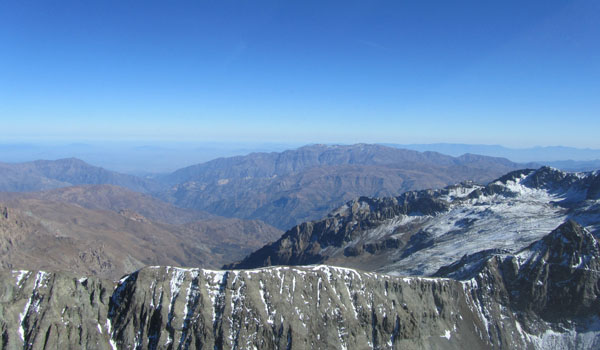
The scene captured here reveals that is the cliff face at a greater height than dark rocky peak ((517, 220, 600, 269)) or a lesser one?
lesser

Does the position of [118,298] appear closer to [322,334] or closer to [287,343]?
[287,343]

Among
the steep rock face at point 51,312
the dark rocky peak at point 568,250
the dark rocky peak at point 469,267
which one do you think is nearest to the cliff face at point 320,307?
the steep rock face at point 51,312

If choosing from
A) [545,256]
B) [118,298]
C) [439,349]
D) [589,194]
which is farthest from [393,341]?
[589,194]

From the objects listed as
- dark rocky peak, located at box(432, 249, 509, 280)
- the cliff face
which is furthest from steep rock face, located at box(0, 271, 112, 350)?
dark rocky peak, located at box(432, 249, 509, 280)

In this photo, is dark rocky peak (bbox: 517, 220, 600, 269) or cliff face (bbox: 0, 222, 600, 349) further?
dark rocky peak (bbox: 517, 220, 600, 269)

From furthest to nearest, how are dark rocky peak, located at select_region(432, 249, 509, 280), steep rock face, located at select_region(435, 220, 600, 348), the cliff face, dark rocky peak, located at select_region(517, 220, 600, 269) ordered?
1. dark rocky peak, located at select_region(432, 249, 509, 280)
2. dark rocky peak, located at select_region(517, 220, 600, 269)
3. steep rock face, located at select_region(435, 220, 600, 348)
4. the cliff face

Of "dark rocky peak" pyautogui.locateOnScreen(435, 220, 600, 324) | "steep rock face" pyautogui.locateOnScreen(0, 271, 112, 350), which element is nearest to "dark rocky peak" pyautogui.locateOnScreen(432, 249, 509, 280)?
"dark rocky peak" pyautogui.locateOnScreen(435, 220, 600, 324)

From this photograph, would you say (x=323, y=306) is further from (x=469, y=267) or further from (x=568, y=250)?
(x=568, y=250)

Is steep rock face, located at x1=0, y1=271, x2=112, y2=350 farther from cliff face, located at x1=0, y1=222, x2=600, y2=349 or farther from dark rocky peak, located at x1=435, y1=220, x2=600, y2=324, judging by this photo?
dark rocky peak, located at x1=435, y1=220, x2=600, y2=324

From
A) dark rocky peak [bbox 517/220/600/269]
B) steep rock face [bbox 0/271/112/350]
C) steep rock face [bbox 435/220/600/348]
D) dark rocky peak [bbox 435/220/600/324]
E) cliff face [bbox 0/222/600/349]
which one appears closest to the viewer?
Result: steep rock face [bbox 0/271/112/350]
